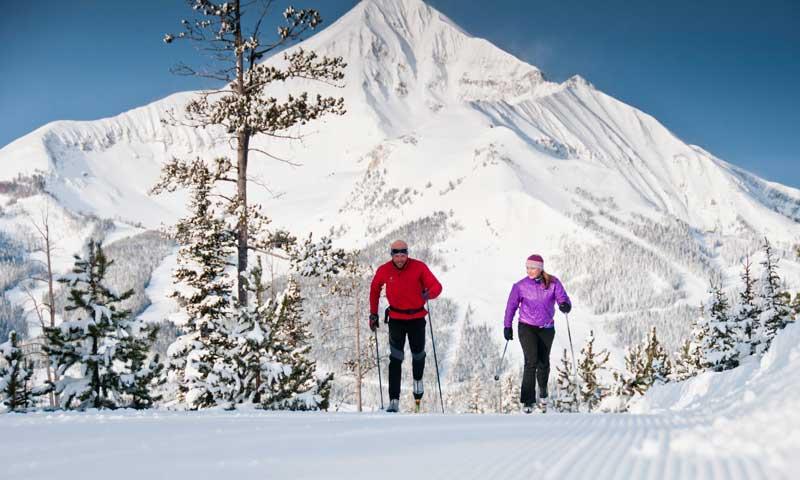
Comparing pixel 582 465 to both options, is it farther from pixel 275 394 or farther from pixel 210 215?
pixel 210 215

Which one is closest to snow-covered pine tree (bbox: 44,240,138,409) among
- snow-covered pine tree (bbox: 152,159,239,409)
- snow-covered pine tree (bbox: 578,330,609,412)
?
snow-covered pine tree (bbox: 152,159,239,409)

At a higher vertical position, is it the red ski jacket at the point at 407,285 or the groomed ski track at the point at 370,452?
Result: the red ski jacket at the point at 407,285

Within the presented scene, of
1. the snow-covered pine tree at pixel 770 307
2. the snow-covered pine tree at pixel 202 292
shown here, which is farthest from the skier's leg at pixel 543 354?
the snow-covered pine tree at pixel 770 307

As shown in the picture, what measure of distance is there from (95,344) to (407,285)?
559cm

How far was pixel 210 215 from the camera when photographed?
1242cm

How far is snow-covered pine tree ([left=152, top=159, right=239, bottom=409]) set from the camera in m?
10.6

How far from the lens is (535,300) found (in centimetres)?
909

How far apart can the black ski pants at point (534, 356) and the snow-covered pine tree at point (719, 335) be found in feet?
51.5

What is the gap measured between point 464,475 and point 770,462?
1.40m

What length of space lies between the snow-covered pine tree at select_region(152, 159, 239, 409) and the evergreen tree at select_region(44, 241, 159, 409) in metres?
1.11

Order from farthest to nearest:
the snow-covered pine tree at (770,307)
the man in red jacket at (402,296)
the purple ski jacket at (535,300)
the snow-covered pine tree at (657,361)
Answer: the snow-covered pine tree at (657,361)
the snow-covered pine tree at (770,307)
the purple ski jacket at (535,300)
the man in red jacket at (402,296)

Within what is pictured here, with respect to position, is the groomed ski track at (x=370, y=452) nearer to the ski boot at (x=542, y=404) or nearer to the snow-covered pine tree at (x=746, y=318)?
the ski boot at (x=542, y=404)

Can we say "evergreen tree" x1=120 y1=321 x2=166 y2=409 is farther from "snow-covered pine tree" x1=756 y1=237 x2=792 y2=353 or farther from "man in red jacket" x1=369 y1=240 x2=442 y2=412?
"snow-covered pine tree" x1=756 y1=237 x2=792 y2=353

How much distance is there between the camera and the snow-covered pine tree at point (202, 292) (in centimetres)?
1062
